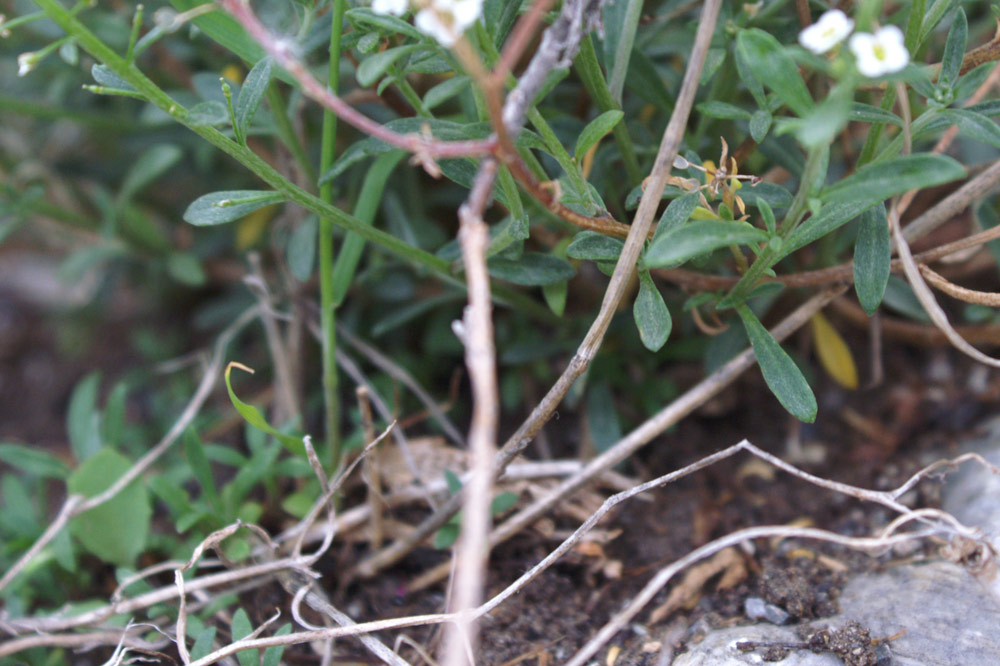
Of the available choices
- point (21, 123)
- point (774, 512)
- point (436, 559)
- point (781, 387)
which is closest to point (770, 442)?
point (774, 512)

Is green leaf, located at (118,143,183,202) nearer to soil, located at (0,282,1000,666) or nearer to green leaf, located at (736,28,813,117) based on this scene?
soil, located at (0,282,1000,666)

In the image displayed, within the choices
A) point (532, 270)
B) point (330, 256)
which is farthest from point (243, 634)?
point (532, 270)

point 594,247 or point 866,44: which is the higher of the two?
point 866,44

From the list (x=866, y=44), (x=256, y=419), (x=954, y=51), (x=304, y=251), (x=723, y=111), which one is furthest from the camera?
(x=304, y=251)

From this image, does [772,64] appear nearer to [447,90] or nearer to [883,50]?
[883,50]

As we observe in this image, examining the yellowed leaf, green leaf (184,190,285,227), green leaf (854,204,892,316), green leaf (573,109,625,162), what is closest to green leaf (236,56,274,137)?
green leaf (184,190,285,227)

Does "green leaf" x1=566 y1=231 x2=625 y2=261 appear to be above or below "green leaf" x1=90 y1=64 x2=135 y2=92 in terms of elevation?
below

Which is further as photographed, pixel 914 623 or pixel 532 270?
pixel 532 270

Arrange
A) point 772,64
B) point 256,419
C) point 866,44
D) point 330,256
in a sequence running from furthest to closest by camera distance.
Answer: point 330,256, point 256,419, point 772,64, point 866,44
